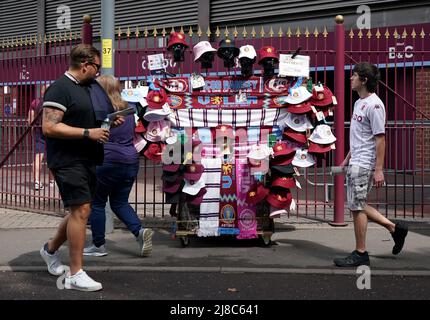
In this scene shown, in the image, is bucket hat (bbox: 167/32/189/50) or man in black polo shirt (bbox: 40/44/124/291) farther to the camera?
bucket hat (bbox: 167/32/189/50)

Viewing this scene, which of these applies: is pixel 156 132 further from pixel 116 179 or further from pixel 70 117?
pixel 70 117

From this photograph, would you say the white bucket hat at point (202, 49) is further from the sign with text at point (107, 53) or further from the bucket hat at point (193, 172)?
the bucket hat at point (193, 172)

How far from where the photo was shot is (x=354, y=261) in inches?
225

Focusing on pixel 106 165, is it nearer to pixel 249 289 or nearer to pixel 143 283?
pixel 143 283

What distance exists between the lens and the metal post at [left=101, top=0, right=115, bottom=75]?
713 centimetres

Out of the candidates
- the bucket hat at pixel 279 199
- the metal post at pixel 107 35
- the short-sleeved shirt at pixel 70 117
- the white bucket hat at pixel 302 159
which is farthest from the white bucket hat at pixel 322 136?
the short-sleeved shirt at pixel 70 117

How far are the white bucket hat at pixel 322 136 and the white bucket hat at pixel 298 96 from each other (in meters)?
0.38

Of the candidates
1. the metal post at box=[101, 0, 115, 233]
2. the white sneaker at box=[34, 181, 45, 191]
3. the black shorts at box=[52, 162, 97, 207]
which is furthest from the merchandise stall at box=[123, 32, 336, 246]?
the white sneaker at box=[34, 181, 45, 191]

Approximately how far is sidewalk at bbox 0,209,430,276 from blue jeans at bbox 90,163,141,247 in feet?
1.05

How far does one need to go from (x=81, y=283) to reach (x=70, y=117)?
1344mm

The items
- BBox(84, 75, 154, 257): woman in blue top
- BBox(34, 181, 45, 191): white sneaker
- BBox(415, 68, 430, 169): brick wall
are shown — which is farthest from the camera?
BBox(415, 68, 430, 169): brick wall

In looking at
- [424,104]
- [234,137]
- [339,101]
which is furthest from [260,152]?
[424,104]

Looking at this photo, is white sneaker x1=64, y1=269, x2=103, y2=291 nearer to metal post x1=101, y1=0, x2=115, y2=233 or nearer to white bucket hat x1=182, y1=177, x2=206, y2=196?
white bucket hat x1=182, y1=177, x2=206, y2=196
